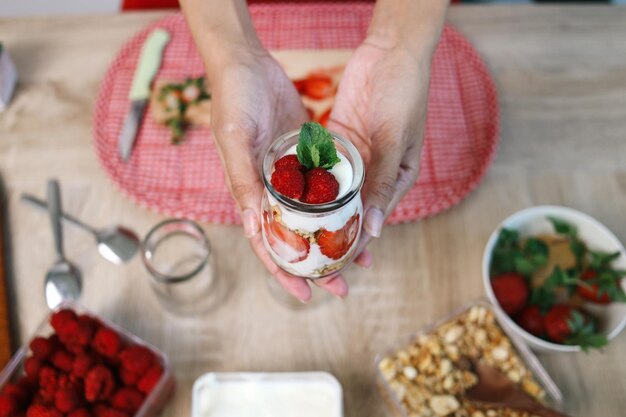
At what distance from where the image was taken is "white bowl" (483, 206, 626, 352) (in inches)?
30.6

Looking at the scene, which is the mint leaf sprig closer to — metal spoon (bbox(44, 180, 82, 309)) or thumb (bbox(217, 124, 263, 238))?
thumb (bbox(217, 124, 263, 238))

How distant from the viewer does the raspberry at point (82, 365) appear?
73cm

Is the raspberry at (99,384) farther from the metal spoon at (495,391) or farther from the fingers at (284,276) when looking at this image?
the metal spoon at (495,391)

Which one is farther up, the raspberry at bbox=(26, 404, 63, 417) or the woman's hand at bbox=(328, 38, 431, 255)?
the woman's hand at bbox=(328, 38, 431, 255)

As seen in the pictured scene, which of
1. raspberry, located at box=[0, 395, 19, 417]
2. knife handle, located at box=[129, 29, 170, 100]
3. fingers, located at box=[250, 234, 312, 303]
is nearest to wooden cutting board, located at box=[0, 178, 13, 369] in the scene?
raspberry, located at box=[0, 395, 19, 417]

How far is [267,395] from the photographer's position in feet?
2.46

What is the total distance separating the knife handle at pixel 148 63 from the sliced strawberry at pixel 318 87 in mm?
321

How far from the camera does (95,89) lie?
43.4 inches

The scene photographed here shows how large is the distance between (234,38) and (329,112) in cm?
22

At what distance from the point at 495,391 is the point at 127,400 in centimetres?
52

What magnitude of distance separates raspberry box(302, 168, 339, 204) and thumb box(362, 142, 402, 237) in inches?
4.3

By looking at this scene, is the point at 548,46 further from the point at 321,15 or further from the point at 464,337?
the point at 464,337

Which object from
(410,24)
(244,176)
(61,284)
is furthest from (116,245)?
(410,24)

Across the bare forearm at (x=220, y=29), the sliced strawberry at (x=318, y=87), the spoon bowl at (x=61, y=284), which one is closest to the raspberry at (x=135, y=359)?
the spoon bowl at (x=61, y=284)
